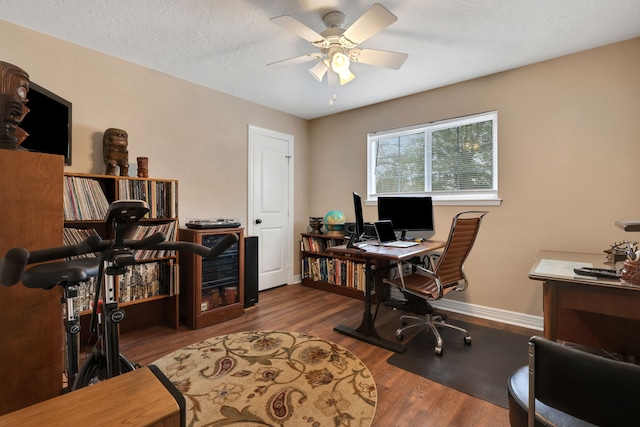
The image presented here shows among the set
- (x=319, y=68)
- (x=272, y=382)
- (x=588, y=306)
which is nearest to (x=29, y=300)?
(x=272, y=382)

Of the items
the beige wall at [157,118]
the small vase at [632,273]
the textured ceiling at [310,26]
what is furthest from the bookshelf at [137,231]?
the small vase at [632,273]

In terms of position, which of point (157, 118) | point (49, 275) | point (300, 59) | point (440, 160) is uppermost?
point (300, 59)

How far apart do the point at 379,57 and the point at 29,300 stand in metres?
2.33

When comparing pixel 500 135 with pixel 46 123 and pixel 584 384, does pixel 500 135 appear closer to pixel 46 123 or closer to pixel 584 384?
pixel 584 384

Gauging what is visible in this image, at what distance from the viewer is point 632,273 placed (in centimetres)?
134

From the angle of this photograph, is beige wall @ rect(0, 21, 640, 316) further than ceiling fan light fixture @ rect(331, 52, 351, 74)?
Yes

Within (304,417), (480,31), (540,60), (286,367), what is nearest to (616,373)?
(304,417)

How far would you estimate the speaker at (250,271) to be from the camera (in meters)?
3.26

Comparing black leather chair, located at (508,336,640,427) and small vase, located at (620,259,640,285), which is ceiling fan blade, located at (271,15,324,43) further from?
small vase, located at (620,259,640,285)

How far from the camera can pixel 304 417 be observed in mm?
1592

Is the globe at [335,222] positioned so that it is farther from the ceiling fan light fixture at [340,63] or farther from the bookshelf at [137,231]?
the ceiling fan light fixture at [340,63]

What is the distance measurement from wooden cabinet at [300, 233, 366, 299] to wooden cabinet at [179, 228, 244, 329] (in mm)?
1236

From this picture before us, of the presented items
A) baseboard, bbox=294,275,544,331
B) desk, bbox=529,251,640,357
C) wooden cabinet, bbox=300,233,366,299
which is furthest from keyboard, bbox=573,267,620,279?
wooden cabinet, bbox=300,233,366,299

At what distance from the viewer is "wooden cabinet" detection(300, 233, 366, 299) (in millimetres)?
3631
